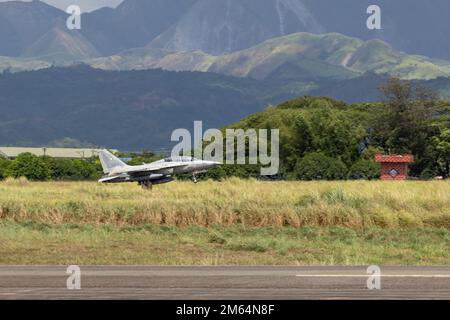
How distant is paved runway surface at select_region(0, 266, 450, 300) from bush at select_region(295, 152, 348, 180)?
64863 millimetres

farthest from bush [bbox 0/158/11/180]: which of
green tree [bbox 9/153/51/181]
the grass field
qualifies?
the grass field

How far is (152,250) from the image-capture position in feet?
98.5

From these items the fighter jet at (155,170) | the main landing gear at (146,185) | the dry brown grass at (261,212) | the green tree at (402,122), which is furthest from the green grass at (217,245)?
the green tree at (402,122)

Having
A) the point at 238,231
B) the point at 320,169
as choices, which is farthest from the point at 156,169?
the point at 238,231

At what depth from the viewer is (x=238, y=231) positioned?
3588 centimetres

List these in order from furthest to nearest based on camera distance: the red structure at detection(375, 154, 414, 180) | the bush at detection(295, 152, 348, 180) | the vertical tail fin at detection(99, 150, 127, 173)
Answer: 1. the bush at detection(295, 152, 348, 180)
2. the red structure at detection(375, 154, 414, 180)
3. the vertical tail fin at detection(99, 150, 127, 173)

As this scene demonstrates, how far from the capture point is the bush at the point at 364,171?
90500 millimetres

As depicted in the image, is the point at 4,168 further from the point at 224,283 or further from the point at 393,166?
the point at 224,283

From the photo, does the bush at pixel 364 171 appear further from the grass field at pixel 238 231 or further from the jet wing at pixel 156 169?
the grass field at pixel 238 231

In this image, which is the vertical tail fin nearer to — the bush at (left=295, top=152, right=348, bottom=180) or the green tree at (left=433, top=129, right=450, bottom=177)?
the bush at (left=295, top=152, right=348, bottom=180)

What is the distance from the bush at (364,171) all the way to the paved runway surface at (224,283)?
67.4 meters

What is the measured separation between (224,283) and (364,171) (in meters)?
71.9

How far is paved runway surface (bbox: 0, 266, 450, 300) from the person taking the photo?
60.9 feet
